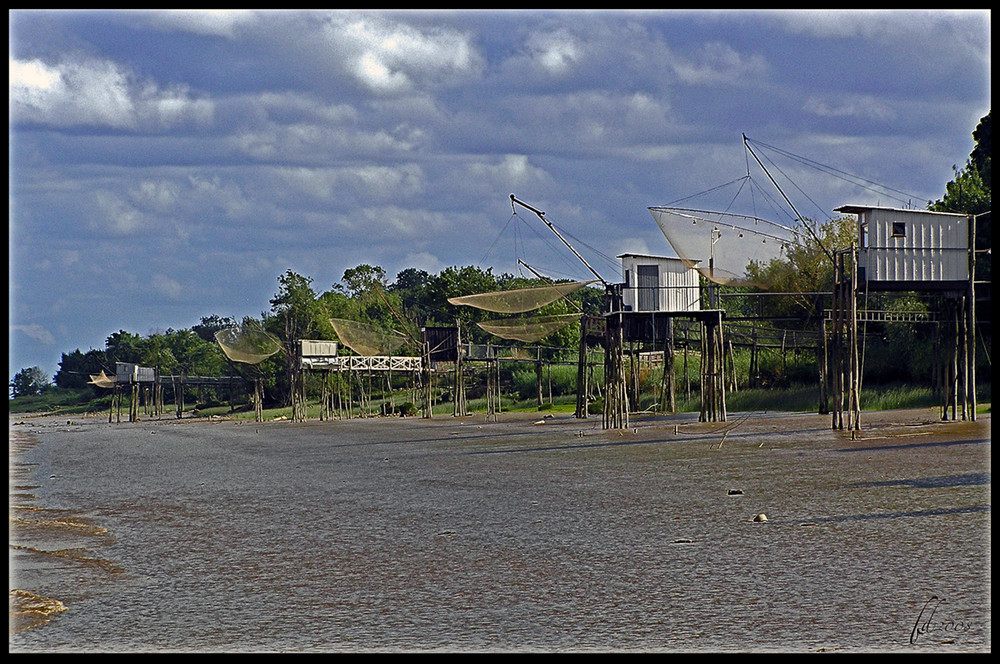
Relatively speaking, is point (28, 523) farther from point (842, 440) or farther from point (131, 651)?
point (842, 440)

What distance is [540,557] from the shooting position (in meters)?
11.0

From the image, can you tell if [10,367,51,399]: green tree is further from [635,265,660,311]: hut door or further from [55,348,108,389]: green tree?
[635,265,660,311]: hut door

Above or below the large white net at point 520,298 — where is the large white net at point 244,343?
below

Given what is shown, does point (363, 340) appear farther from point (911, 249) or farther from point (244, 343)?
point (911, 249)

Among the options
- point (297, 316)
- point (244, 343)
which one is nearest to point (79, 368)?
point (297, 316)

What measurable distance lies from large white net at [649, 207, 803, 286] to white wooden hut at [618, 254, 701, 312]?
2.71ft

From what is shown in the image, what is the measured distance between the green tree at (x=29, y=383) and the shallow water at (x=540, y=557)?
122m

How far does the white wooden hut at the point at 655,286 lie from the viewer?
35.1 metres

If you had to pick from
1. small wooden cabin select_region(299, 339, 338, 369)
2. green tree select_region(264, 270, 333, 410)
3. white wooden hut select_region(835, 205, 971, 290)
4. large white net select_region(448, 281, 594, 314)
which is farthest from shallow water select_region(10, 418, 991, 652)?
green tree select_region(264, 270, 333, 410)

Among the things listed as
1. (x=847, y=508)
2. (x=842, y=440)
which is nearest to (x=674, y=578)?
(x=847, y=508)

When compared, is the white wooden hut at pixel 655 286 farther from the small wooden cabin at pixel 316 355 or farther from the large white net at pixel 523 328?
the small wooden cabin at pixel 316 355

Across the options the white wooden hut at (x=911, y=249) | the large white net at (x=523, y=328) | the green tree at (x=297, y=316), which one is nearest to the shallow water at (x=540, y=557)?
the white wooden hut at (x=911, y=249)

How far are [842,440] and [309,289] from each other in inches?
2713

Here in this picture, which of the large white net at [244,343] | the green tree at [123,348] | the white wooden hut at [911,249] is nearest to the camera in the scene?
the white wooden hut at [911,249]
